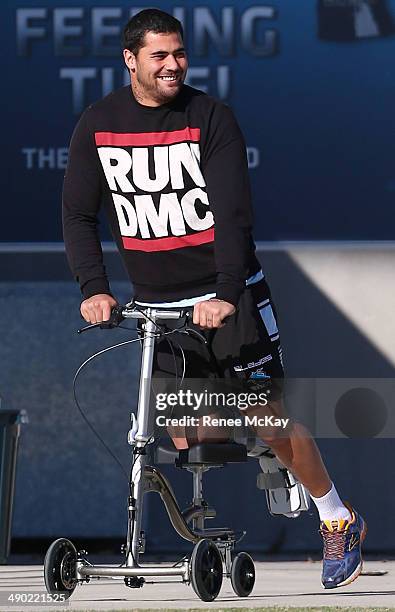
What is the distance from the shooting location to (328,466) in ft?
36.7

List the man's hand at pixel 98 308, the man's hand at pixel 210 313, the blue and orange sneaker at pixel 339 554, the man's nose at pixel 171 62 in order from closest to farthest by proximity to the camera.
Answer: the man's hand at pixel 210 313, the man's hand at pixel 98 308, the man's nose at pixel 171 62, the blue and orange sneaker at pixel 339 554

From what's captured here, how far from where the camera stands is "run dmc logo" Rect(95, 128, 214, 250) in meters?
5.90

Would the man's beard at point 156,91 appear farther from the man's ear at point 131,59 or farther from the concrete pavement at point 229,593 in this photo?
the concrete pavement at point 229,593

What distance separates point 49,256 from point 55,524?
75.6 inches

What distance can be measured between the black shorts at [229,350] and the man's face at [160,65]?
0.86m

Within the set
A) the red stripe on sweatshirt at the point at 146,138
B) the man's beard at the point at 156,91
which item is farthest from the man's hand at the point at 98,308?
the man's beard at the point at 156,91

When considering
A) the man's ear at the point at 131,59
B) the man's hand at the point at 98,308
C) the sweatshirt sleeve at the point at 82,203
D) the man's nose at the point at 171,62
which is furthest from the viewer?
the sweatshirt sleeve at the point at 82,203

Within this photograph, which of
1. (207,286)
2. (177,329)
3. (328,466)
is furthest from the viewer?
(328,466)

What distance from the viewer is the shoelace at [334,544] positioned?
6352 millimetres

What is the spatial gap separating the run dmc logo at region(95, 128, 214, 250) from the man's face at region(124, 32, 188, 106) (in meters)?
0.17

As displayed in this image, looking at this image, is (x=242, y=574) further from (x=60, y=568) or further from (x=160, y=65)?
(x=160, y=65)

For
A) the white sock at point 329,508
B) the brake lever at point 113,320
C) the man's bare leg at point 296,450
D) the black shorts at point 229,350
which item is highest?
the brake lever at point 113,320

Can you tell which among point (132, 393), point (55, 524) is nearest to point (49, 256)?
point (132, 393)

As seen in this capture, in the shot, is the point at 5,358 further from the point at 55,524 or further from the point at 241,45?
the point at 241,45
